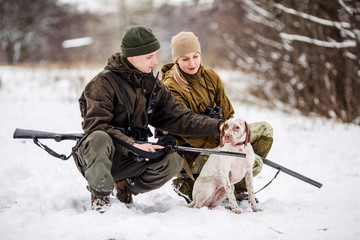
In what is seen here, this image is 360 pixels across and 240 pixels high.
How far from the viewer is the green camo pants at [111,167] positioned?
275 cm

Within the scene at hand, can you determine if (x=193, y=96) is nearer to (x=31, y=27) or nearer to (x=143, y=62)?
(x=143, y=62)

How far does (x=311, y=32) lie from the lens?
845 centimetres

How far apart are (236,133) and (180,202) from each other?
3.68 feet

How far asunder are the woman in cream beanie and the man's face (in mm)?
566

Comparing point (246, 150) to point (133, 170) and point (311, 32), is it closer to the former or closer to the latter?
point (133, 170)

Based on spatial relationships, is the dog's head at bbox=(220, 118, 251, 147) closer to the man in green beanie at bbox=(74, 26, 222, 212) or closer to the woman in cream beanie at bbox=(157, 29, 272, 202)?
the man in green beanie at bbox=(74, 26, 222, 212)

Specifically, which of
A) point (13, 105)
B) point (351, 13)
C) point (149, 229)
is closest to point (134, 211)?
point (149, 229)

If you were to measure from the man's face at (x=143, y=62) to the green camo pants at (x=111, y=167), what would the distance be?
0.70 meters

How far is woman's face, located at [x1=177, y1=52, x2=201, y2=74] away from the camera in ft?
11.8

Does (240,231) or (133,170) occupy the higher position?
(133,170)

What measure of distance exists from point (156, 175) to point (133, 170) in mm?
229

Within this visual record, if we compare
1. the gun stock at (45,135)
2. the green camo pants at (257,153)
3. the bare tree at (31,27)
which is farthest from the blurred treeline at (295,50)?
the bare tree at (31,27)

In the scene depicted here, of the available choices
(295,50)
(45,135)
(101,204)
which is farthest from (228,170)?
(295,50)

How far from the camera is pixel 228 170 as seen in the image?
123 inches
